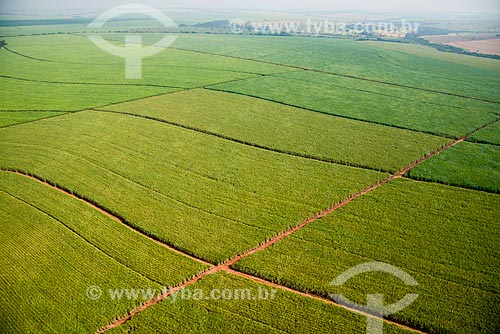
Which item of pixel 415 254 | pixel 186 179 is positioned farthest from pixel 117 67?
pixel 415 254

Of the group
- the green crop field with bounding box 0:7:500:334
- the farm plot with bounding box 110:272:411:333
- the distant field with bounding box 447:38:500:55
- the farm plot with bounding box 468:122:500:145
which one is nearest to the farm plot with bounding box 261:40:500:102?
the green crop field with bounding box 0:7:500:334

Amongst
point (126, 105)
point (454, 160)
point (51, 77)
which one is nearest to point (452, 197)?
point (454, 160)

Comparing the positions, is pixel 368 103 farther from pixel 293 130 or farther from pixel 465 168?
pixel 465 168

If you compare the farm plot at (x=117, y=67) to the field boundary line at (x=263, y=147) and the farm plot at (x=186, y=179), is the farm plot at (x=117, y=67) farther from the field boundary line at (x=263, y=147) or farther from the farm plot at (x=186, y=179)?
the farm plot at (x=186, y=179)

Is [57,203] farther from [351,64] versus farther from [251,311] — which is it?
[351,64]

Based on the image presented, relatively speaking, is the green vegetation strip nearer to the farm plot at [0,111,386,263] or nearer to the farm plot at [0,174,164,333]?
the farm plot at [0,174,164,333]
